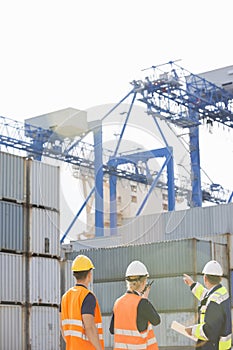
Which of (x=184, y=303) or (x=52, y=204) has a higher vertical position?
(x=52, y=204)

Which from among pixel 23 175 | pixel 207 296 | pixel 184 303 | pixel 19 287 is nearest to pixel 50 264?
pixel 19 287

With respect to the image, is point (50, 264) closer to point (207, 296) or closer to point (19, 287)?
point (19, 287)

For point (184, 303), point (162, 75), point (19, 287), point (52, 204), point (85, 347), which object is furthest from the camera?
point (162, 75)

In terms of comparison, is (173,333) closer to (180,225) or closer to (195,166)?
(180,225)

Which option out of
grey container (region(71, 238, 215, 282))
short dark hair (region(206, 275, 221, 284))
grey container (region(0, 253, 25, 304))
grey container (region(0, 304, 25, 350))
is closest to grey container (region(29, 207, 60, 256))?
grey container (region(0, 253, 25, 304))

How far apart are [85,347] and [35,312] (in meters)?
16.5

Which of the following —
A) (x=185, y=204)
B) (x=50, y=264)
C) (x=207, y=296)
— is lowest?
(x=207, y=296)

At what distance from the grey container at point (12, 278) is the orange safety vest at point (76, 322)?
15545 mm

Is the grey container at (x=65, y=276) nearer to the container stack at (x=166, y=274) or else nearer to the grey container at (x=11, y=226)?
the grey container at (x=11, y=226)

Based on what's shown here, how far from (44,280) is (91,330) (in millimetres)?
17316

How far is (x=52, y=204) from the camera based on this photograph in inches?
1009

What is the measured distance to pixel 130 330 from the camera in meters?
7.54

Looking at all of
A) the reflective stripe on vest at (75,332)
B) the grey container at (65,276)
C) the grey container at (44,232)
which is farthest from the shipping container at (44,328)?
the reflective stripe on vest at (75,332)

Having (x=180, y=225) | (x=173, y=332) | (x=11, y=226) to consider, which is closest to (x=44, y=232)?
(x=11, y=226)
